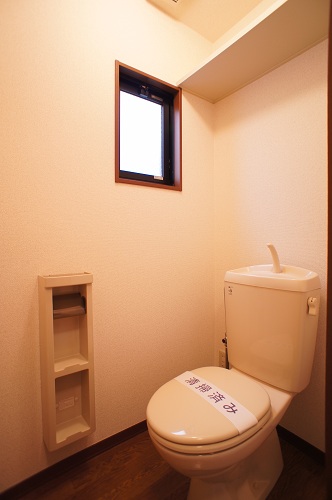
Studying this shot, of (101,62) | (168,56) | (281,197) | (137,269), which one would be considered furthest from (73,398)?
(168,56)

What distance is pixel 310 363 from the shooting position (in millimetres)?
1030

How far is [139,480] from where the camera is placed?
1051mm

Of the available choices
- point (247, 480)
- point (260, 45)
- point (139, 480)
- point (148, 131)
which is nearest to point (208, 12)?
point (260, 45)

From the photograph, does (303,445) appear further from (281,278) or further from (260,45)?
(260,45)

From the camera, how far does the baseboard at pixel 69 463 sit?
98 cm

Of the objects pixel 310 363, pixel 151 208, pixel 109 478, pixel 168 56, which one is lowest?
pixel 109 478

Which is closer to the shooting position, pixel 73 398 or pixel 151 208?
pixel 73 398

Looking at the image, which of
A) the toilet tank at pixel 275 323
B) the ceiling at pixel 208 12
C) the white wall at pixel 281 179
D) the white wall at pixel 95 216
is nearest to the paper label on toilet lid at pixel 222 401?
the toilet tank at pixel 275 323

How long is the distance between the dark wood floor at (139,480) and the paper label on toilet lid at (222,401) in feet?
1.60

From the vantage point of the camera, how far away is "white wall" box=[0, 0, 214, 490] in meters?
0.97

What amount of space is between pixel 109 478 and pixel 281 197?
1593 millimetres

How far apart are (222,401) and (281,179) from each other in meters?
1.11

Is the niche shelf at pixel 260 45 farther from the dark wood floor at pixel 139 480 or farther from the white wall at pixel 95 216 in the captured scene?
the dark wood floor at pixel 139 480

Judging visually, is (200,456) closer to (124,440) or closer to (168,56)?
(124,440)
